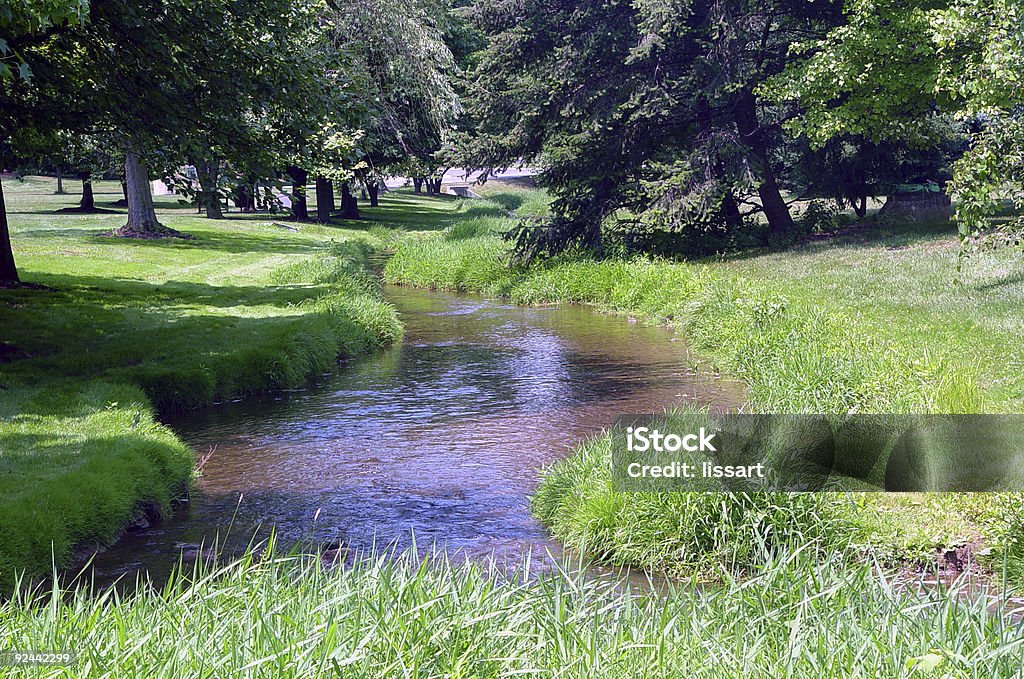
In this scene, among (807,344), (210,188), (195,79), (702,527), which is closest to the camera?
(702,527)

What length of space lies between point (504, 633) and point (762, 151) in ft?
79.9

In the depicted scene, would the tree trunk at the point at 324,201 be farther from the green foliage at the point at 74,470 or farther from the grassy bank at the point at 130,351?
the green foliage at the point at 74,470

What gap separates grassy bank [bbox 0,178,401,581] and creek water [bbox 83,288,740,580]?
1.36 ft

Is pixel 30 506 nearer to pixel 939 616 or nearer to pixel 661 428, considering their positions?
pixel 661 428

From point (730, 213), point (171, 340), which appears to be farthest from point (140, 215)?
point (730, 213)

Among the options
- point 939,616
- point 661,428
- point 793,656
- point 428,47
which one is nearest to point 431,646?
point 793,656

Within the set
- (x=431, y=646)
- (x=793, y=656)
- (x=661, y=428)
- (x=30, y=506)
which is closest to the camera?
(x=793, y=656)

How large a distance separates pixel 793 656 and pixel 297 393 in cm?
1072

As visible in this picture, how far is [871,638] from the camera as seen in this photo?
168 inches

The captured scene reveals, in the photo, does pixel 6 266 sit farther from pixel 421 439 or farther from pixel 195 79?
pixel 421 439

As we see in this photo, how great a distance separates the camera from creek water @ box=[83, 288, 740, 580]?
27.8 feet

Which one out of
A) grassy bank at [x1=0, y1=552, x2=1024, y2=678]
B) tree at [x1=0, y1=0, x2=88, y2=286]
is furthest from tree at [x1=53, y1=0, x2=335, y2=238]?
grassy bank at [x1=0, y1=552, x2=1024, y2=678]

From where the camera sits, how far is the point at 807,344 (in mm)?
13430

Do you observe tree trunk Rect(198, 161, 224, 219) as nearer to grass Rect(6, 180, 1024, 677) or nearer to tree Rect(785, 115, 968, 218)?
grass Rect(6, 180, 1024, 677)
